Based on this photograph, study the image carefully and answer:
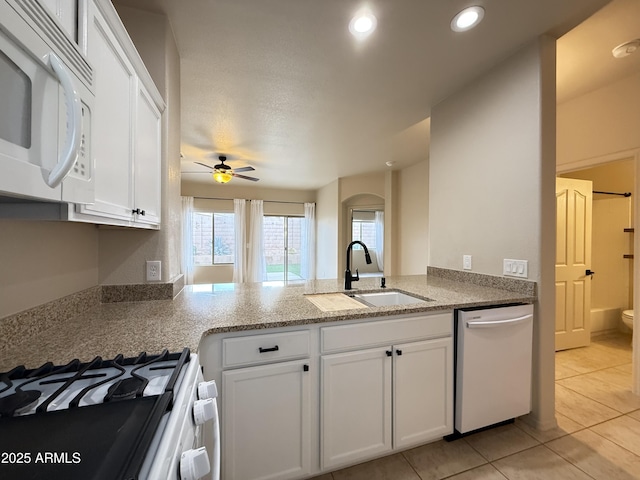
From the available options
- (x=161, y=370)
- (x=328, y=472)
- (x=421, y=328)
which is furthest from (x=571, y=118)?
(x=161, y=370)

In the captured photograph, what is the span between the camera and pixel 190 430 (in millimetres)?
669

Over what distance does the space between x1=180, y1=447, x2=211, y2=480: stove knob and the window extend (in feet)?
20.0

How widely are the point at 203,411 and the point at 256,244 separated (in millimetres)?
5847

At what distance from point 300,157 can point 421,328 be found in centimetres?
339

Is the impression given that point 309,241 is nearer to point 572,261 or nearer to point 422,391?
point 572,261

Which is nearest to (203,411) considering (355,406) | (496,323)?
(355,406)

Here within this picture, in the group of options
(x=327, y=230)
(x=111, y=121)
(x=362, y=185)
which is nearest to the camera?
(x=111, y=121)

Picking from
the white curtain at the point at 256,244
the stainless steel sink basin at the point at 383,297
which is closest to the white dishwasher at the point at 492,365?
the stainless steel sink basin at the point at 383,297

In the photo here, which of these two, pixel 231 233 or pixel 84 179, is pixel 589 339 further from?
pixel 231 233

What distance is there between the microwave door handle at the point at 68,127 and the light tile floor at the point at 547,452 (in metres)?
1.74

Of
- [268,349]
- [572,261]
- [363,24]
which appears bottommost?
[268,349]

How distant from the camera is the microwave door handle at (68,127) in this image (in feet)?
1.84

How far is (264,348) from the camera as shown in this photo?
123 cm

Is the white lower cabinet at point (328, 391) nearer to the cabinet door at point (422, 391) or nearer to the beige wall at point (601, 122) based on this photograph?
the cabinet door at point (422, 391)
